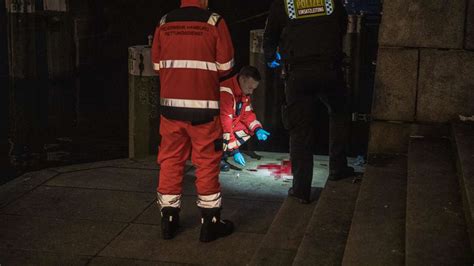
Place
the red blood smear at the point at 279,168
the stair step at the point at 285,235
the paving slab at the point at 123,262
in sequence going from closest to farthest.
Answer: the stair step at the point at 285,235
the paving slab at the point at 123,262
the red blood smear at the point at 279,168

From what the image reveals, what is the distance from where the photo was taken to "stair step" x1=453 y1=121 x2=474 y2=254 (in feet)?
12.2

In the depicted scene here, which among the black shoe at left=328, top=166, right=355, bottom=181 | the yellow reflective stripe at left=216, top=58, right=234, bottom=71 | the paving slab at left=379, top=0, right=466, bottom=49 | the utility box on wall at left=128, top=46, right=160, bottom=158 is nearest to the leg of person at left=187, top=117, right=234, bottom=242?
the yellow reflective stripe at left=216, top=58, right=234, bottom=71

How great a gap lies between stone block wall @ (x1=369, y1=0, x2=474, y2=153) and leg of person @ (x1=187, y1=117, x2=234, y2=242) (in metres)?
1.55

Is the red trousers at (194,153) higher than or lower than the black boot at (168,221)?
higher

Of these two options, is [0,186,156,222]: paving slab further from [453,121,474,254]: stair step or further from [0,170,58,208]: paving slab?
[453,121,474,254]: stair step

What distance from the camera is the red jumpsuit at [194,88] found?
4.75 metres

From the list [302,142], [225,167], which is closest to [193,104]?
[302,142]

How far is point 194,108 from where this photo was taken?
15.7 feet

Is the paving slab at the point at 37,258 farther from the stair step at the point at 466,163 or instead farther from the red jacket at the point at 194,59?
the stair step at the point at 466,163

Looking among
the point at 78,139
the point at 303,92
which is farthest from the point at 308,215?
the point at 78,139

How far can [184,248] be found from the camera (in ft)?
16.0

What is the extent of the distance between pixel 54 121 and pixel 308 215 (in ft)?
42.4

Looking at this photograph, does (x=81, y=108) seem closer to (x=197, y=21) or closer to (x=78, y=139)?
(x=78, y=139)

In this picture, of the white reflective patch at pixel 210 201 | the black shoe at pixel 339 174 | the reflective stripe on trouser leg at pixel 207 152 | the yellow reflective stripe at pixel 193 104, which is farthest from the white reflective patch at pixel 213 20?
the black shoe at pixel 339 174
